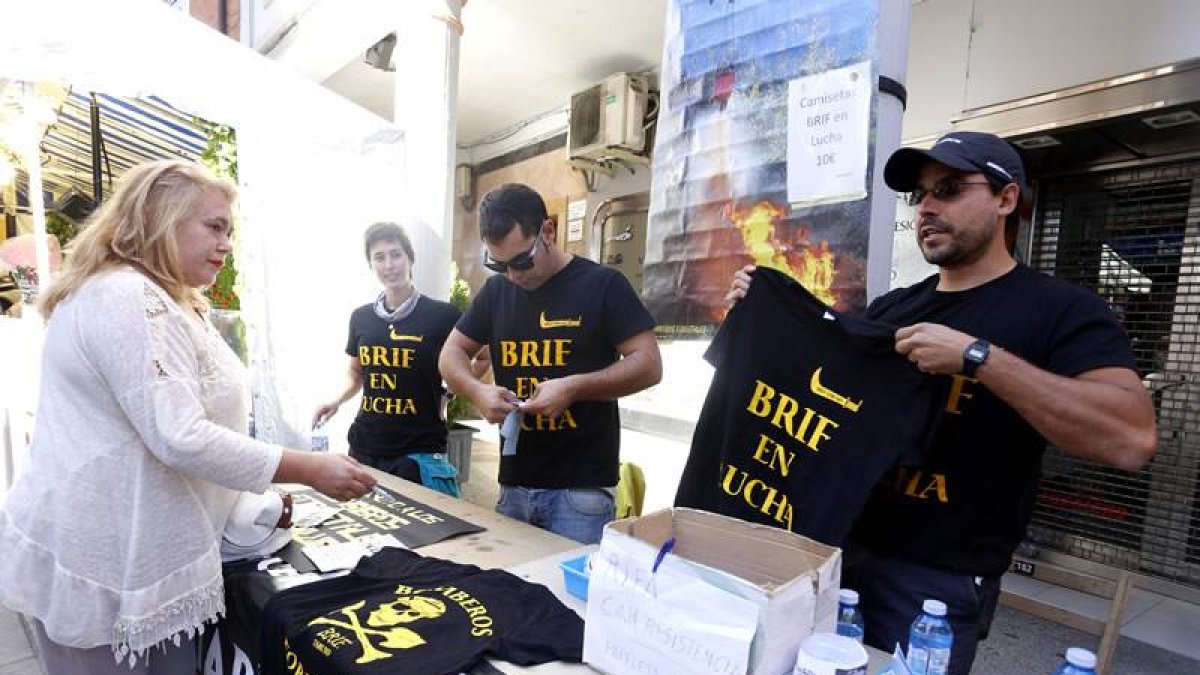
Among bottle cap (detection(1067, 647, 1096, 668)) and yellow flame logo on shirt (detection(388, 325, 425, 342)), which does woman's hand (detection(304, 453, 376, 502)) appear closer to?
yellow flame logo on shirt (detection(388, 325, 425, 342))

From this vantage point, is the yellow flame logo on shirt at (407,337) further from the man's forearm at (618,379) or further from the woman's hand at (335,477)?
the woman's hand at (335,477)

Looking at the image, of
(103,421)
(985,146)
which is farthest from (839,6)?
(103,421)

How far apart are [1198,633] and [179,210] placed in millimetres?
4493

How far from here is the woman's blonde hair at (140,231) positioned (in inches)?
54.5

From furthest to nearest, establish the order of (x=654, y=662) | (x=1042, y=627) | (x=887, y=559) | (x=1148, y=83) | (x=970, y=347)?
(x=1042, y=627) → (x=1148, y=83) → (x=887, y=559) → (x=970, y=347) → (x=654, y=662)

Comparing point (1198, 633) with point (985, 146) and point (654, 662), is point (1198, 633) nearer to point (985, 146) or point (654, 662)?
point (985, 146)

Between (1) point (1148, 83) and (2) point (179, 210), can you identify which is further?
(1) point (1148, 83)

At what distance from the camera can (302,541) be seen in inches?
72.5

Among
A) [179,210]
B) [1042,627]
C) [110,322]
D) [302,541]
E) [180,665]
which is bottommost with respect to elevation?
[1042,627]

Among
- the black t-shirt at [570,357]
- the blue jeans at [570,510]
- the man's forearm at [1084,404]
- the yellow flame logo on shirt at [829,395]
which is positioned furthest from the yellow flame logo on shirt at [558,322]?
the man's forearm at [1084,404]

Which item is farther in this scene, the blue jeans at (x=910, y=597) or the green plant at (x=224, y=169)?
the green plant at (x=224, y=169)

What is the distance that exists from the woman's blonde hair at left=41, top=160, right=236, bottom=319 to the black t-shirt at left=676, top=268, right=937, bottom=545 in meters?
1.33

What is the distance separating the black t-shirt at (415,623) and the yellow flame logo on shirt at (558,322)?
88cm

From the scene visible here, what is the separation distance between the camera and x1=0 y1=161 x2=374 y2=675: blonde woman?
1.30 meters
